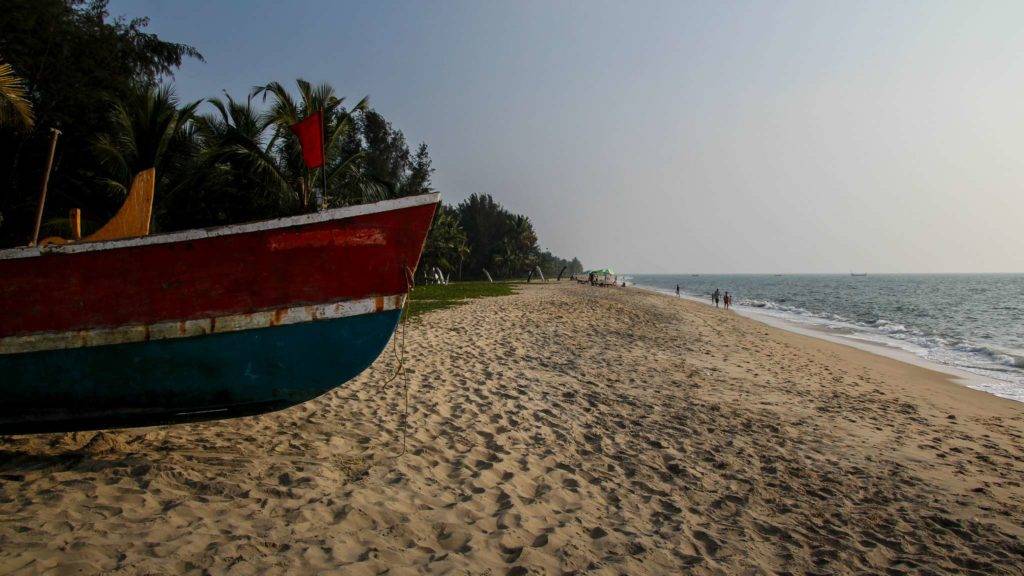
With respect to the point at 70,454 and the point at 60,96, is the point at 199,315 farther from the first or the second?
the point at 60,96

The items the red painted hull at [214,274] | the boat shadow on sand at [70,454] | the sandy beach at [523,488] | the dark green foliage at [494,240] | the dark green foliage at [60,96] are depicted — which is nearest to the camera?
the sandy beach at [523,488]

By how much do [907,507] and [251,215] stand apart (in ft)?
60.8

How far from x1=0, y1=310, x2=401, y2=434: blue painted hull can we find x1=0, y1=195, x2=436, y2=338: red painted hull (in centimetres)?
22

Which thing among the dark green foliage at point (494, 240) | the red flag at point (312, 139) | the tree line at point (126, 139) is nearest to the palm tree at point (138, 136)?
the tree line at point (126, 139)

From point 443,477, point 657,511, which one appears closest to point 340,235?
point 443,477

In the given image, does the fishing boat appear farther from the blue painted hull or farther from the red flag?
the red flag

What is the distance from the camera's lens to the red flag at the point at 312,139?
3848mm

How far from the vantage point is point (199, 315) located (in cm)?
352

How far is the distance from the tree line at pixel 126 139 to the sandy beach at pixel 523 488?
23.5 feet

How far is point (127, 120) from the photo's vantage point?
1312 centimetres

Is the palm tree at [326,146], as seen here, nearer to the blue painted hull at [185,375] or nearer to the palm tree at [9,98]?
the palm tree at [9,98]

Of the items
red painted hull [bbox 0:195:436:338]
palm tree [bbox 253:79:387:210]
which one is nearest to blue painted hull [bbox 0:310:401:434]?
red painted hull [bbox 0:195:436:338]

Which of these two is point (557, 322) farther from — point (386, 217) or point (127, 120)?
point (127, 120)

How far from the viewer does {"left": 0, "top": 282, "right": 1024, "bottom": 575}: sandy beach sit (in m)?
2.69
